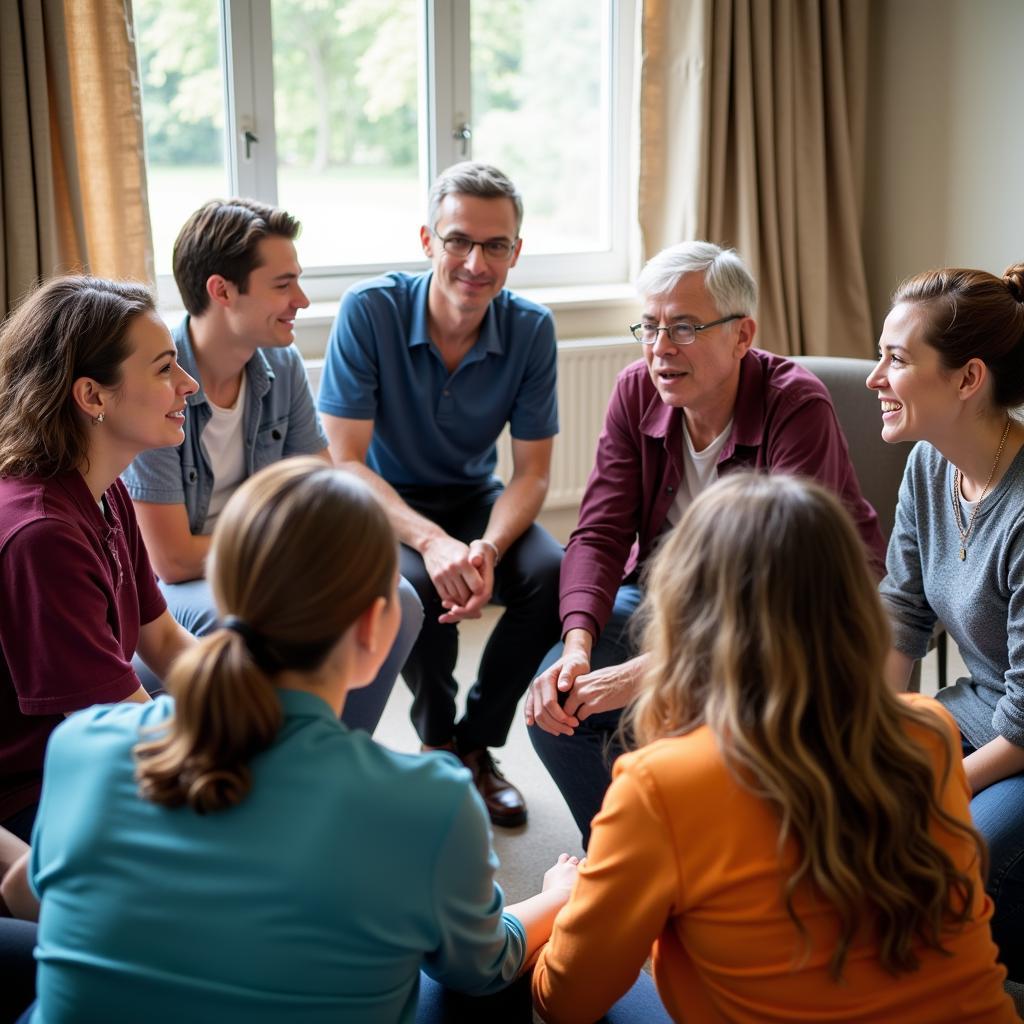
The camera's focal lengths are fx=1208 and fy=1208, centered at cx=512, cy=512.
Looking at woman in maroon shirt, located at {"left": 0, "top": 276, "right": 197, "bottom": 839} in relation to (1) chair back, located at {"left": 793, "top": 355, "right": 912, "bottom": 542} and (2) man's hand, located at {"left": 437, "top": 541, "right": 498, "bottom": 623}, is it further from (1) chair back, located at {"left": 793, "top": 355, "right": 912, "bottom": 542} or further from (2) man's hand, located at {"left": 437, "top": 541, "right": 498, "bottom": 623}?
(1) chair back, located at {"left": 793, "top": 355, "right": 912, "bottom": 542}

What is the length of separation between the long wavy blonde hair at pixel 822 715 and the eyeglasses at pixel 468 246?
5.03ft

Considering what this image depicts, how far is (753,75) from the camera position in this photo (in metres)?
3.65

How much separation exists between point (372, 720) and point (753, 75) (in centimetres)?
239

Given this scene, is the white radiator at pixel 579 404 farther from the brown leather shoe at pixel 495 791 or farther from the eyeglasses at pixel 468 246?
the brown leather shoe at pixel 495 791

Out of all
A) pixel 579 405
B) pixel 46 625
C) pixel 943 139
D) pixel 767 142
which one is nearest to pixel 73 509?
pixel 46 625

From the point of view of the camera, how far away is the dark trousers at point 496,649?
2506mm

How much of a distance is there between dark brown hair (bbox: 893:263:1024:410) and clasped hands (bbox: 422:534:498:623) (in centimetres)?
97

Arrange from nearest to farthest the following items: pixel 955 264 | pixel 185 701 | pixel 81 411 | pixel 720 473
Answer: pixel 185 701, pixel 81 411, pixel 720 473, pixel 955 264

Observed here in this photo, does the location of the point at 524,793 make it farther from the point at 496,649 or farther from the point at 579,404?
the point at 579,404

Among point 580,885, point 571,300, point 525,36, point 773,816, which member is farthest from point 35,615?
point 525,36

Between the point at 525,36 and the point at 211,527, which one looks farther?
the point at 525,36

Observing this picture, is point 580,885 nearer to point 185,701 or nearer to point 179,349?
point 185,701

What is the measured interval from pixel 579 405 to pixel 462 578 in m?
1.51

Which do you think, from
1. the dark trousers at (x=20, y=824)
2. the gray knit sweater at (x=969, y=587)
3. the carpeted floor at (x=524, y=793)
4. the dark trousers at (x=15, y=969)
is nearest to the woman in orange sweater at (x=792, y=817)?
the dark trousers at (x=15, y=969)
